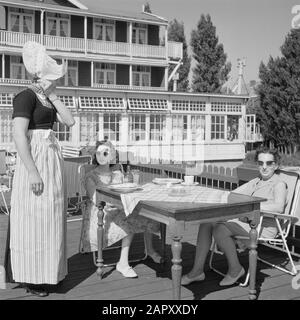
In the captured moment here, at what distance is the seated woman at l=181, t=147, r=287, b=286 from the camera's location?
3396 mm

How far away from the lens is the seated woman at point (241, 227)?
3.40m

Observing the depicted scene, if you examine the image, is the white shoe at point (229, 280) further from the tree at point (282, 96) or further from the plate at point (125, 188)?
the tree at point (282, 96)

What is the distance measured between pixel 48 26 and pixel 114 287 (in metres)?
21.6

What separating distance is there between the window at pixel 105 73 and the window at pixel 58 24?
236 centimetres

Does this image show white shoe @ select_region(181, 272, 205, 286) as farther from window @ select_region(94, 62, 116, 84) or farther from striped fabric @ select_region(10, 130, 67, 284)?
window @ select_region(94, 62, 116, 84)

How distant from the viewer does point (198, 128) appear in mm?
21609

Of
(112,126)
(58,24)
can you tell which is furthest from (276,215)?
(58,24)

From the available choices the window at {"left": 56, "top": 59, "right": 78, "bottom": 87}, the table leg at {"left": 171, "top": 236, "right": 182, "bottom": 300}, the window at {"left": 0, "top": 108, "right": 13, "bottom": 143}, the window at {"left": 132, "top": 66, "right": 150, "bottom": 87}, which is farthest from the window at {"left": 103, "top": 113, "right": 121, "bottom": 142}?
the table leg at {"left": 171, "top": 236, "right": 182, "bottom": 300}

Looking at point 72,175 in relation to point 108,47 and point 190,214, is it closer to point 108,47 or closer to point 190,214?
point 190,214

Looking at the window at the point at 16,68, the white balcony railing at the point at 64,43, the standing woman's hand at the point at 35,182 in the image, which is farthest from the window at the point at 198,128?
the standing woman's hand at the point at 35,182

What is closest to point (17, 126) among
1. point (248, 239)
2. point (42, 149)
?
point (42, 149)

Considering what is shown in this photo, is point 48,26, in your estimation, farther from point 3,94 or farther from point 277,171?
point 277,171

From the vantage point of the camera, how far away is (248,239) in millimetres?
3365

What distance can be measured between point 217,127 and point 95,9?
956 centimetres
